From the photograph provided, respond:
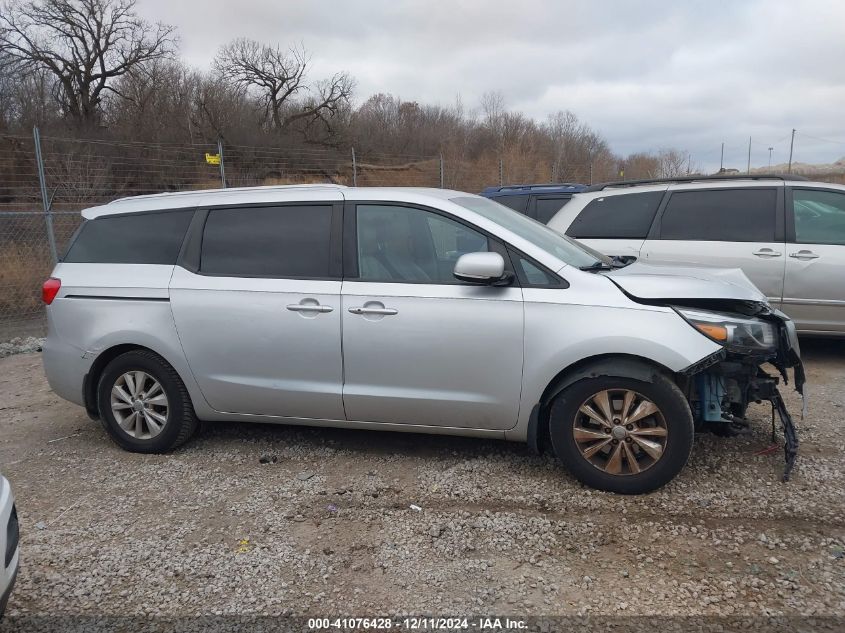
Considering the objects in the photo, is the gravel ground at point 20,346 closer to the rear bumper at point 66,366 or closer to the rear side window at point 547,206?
the rear bumper at point 66,366

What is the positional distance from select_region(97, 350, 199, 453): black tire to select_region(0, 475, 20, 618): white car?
1680mm

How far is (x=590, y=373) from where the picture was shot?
3375 mm

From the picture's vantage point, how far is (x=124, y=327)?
4176 millimetres

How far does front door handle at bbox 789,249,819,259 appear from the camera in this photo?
18.9 ft

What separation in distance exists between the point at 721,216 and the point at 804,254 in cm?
82

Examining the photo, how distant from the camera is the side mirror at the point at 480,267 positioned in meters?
3.40

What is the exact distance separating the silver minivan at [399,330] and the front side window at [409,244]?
1cm

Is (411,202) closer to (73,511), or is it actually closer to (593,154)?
(73,511)

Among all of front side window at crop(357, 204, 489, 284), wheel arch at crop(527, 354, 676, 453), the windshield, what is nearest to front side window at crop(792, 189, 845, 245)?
the windshield

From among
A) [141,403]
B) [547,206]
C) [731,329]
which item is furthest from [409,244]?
[547,206]

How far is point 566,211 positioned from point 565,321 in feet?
12.5

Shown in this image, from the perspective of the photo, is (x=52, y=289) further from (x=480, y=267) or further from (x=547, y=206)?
(x=547, y=206)

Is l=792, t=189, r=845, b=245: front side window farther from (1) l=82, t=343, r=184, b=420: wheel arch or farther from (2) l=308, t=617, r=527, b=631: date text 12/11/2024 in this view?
(1) l=82, t=343, r=184, b=420: wheel arch

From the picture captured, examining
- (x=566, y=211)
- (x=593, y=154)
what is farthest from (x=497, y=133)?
(x=566, y=211)
